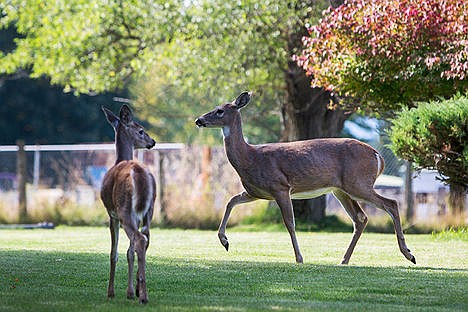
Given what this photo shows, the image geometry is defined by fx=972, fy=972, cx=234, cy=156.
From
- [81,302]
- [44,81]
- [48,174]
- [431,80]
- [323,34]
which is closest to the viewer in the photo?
[81,302]

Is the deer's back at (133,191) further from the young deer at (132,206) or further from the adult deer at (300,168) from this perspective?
the adult deer at (300,168)

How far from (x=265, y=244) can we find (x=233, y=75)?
9.00 meters

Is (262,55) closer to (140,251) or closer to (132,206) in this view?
(132,206)

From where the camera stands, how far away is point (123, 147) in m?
8.99

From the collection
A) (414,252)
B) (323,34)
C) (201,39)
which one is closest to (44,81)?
(201,39)

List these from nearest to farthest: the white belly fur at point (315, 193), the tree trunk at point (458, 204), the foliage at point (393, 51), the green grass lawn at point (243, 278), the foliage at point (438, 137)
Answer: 1. the green grass lawn at point (243, 278)
2. the white belly fur at point (315, 193)
3. the foliage at point (438, 137)
4. the foliage at point (393, 51)
5. the tree trunk at point (458, 204)

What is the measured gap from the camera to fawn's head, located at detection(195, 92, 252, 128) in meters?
12.0

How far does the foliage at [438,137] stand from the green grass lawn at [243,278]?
1214 millimetres

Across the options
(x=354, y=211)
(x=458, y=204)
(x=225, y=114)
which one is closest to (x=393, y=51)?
(x=458, y=204)

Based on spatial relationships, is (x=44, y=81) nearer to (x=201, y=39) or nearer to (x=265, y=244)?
(x=201, y=39)

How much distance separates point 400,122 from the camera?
14.8 metres

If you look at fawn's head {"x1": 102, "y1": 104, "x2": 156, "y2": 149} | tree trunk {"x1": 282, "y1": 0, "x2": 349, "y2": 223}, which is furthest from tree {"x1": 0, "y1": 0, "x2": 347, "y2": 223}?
fawn's head {"x1": 102, "y1": 104, "x2": 156, "y2": 149}

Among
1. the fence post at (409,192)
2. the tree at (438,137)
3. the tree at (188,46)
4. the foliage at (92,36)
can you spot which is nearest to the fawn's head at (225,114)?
the tree at (438,137)

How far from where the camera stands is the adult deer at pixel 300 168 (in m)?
11.8
